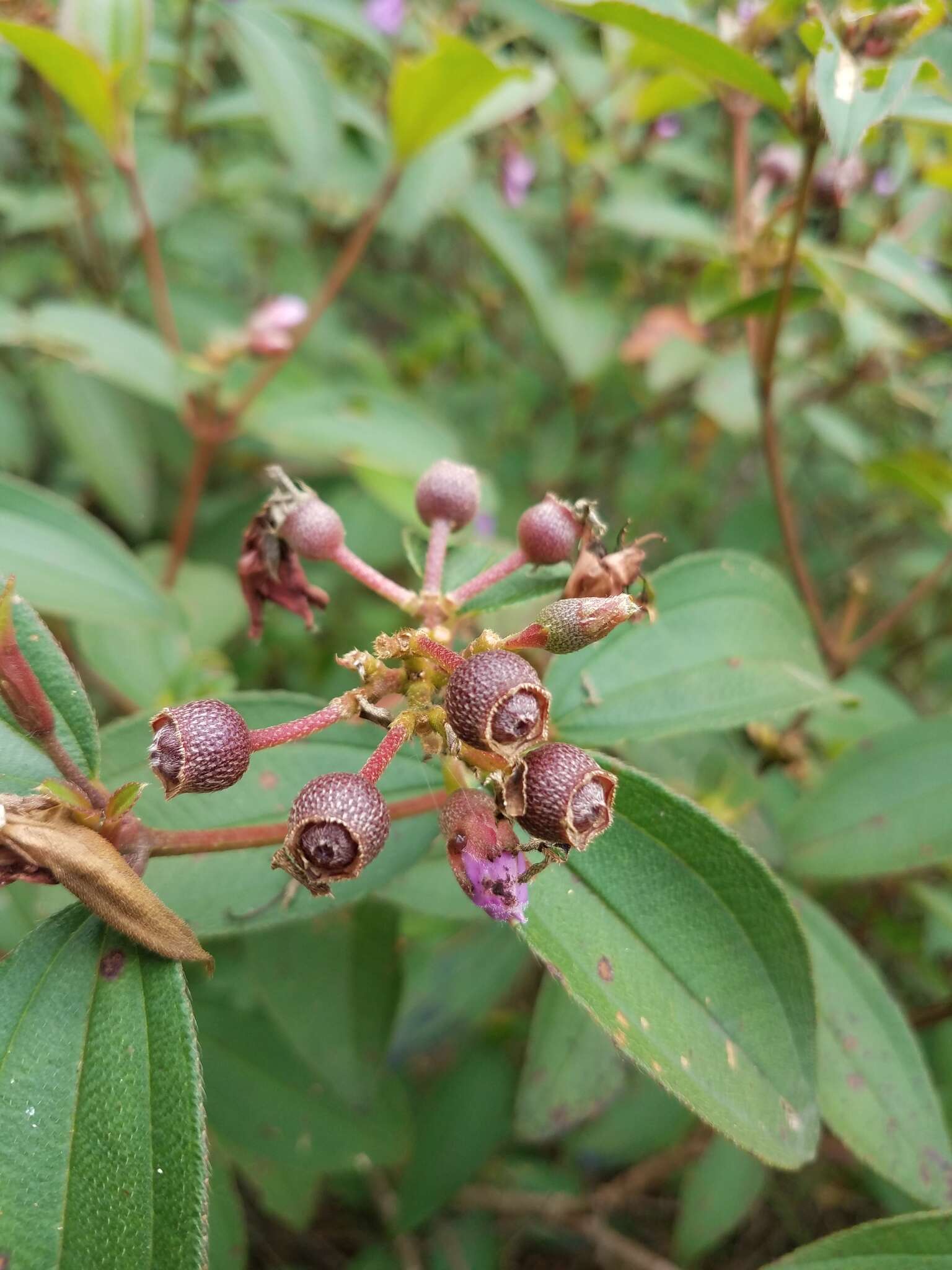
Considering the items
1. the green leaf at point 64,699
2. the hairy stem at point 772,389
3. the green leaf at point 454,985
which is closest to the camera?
the green leaf at point 64,699

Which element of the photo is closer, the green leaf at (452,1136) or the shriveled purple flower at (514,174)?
the green leaf at (452,1136)

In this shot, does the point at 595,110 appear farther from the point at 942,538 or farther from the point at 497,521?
the point at 942,538

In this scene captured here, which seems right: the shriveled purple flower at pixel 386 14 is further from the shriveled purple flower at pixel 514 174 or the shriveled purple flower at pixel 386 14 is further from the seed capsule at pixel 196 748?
the seed capsule at pixel 196 748

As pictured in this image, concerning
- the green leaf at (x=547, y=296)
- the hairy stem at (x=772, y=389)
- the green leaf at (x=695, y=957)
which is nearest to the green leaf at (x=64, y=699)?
the green leaf at (x=695, y=957)

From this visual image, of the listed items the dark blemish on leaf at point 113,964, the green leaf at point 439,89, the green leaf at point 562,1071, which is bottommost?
the green leaf at point 562,1071

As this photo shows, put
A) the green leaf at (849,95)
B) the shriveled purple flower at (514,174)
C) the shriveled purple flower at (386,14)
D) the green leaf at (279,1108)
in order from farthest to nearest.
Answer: the shriveled purple flower at (514,174)
the shriveled purple flower at (386,14)
the green leaf at (279,1108)
the green leaf at (849,95)

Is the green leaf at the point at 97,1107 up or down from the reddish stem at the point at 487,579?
down

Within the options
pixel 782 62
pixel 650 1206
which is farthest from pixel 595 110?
pixel 650 1206
